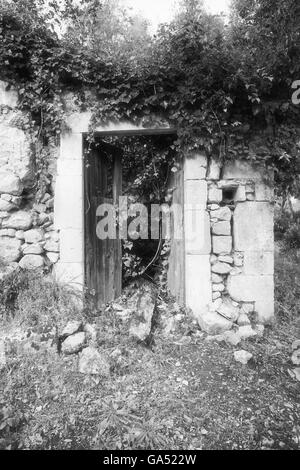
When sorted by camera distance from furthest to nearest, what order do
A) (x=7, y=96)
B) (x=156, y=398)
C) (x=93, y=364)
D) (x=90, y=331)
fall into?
(x=7, y=96)
(x=90, y=331)
(x=93, y=364)
(x=156, y=398)

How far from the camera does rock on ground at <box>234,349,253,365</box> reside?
2.76 meters

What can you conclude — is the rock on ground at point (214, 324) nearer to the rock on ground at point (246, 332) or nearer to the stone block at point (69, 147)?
the rock on ground at point (246, 332)

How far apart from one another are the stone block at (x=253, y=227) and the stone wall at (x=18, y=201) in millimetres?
2400

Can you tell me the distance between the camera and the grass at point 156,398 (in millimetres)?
1992

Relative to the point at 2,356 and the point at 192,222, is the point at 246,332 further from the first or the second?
the point at 2,356

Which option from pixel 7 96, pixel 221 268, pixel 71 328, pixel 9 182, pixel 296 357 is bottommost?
pixel 296 357

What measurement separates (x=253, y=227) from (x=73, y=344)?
8.48 feet

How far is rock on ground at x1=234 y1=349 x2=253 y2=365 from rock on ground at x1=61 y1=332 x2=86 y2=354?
1658 mm

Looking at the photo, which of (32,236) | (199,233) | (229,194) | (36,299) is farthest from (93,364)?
(229,194)

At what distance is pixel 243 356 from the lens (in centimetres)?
278

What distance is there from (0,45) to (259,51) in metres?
3.11

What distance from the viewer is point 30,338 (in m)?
2.85

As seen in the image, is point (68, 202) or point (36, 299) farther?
point (68, 202)

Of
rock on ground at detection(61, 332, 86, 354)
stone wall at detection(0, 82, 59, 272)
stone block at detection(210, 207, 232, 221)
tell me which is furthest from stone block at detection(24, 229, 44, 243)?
stone block at detection(210, 207, 232, 221)
